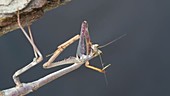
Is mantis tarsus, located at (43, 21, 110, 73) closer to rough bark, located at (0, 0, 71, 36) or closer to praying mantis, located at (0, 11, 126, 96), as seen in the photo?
praying mantis, located at (0, 11, 126, 96)

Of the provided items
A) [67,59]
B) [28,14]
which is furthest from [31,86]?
[28,14]

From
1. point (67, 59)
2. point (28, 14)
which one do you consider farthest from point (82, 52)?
point (28, 14)

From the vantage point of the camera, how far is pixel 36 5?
99cm

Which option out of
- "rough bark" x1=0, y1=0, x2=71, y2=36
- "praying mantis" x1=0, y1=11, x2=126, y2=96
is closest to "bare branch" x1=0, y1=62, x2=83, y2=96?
"praying mantis" x1=0, y1=11, x2=126, y2=96

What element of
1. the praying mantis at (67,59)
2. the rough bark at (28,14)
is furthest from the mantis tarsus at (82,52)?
the rough bark at (28,14)

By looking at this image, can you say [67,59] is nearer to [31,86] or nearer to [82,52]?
[82,52]

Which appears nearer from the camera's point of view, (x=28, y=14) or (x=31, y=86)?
(x=28, y=14)

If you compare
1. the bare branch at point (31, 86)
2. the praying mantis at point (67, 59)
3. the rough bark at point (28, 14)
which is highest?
the rough bark at point (28, 14)

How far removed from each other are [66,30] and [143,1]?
14.2 inches

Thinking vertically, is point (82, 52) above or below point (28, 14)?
below

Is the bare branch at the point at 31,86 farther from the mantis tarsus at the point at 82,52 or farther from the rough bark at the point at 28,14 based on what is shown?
the rough bark at the point at 28,14

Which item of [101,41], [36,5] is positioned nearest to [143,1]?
[101,41]

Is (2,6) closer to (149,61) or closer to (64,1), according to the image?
(64,1)

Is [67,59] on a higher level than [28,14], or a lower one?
lower
